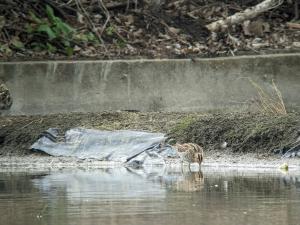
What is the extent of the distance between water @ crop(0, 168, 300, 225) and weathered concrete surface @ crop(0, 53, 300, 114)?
2.77 metres

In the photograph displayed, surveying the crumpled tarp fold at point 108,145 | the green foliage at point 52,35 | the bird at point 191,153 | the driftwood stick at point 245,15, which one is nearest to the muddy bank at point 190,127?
the crumpled tarp fold at point 108,145

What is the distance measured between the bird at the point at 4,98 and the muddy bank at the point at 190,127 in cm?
20

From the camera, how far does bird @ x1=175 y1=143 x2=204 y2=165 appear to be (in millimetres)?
12859

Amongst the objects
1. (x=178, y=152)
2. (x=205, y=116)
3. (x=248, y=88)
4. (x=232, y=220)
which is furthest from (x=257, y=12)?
(x=232, y=220)

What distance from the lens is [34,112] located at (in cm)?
1575

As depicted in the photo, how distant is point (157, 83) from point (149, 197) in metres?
5.82

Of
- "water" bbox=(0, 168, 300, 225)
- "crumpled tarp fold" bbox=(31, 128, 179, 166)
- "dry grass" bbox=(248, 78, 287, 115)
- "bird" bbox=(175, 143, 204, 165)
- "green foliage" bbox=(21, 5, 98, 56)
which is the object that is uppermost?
"green foliage" bbox=(21, 5, 98, 56)

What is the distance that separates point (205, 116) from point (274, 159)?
5.50 feet

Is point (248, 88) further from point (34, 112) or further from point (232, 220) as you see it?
point (232, 220)

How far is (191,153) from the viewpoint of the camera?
1291 centimetres

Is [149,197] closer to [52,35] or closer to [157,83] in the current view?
[157,83]

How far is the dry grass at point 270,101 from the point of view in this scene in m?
14.6

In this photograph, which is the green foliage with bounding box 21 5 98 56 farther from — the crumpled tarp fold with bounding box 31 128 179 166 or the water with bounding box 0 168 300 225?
the water with bounding box 0 168 300 225

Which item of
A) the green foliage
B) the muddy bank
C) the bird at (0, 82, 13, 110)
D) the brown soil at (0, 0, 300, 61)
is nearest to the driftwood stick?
the brown soil at (0, 0, 300, 61)
